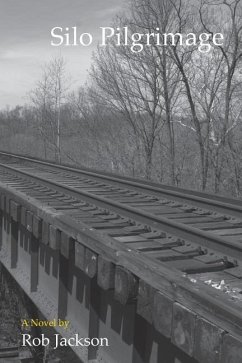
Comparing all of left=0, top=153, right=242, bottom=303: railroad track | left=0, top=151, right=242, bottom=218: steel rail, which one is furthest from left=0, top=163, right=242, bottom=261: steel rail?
left=0, top=151, right=242, bottom=218: steel rail

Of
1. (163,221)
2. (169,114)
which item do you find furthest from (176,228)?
(169,114)

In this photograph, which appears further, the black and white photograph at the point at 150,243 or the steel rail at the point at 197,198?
the steel rail at the point at 197,198

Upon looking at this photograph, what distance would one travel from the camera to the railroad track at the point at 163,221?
413 cm

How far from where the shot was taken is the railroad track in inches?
163

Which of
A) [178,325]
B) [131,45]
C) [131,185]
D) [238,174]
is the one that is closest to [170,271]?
[178,325]

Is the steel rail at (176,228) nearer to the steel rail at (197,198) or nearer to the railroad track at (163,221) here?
the railroad track at (163,221)

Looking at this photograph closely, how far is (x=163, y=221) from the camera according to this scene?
543cm

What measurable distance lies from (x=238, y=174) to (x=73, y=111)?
15.4m

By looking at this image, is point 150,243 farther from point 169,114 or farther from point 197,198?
point 169,114

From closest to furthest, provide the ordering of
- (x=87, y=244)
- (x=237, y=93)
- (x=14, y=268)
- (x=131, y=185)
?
(x=87, y=244)
(x=14, y=268)
(x=131, y=185)
(x=237, y=93)

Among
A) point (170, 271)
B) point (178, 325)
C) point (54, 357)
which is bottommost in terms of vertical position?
point (54, 357)

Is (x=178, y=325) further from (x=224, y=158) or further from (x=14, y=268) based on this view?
(x=224, y=158)

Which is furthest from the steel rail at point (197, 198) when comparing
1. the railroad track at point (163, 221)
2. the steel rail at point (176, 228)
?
the steel rail at point (176, 228)

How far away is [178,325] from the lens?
2719 millimetres
